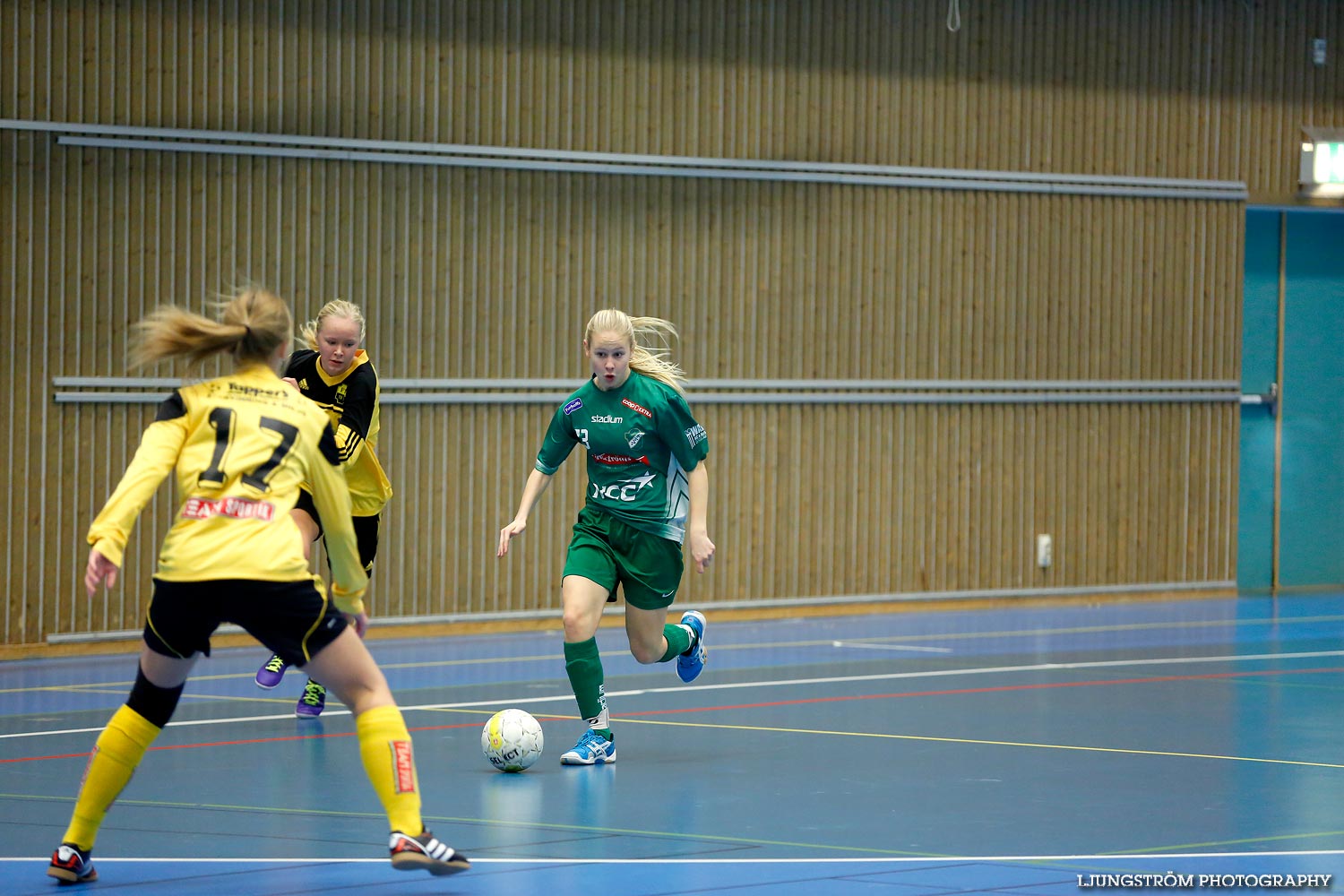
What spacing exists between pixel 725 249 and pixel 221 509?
10819 mm

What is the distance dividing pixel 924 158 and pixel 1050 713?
8.06 m

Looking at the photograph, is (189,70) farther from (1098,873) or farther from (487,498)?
(1098,873)

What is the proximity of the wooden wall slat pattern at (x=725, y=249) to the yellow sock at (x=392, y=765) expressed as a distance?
864cm

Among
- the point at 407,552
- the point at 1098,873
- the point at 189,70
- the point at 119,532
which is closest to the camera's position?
the point at 119,532

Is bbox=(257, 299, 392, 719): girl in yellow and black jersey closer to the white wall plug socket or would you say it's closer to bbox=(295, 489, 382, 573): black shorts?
bbox=(295, 489, 382, 573): black shorts

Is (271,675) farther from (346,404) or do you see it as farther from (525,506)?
(525,506)

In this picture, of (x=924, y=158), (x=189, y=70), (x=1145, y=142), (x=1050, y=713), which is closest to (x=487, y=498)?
(x=189, y=70)

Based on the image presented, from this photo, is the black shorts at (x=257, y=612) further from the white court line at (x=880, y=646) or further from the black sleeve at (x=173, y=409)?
the white court line at (x=880, y=646)

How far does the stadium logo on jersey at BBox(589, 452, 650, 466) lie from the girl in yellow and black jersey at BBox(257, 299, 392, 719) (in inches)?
54.9

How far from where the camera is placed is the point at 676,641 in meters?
9.15

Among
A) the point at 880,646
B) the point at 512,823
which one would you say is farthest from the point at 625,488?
the point at 880,646

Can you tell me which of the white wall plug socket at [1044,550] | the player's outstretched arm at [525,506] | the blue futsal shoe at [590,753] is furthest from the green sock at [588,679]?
the white wall plug socket at [1044,550]

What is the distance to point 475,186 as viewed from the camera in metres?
15.1

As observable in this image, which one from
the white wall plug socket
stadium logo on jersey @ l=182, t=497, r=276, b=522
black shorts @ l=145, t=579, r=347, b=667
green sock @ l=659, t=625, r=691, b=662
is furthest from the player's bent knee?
the white wall plug socket
